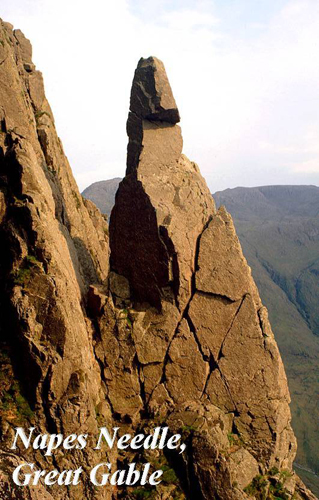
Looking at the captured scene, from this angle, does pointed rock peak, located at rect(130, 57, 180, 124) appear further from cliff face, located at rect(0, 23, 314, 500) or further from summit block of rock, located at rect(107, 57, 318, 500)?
summit block of rock, located at rect(107, 57, 318, 500)

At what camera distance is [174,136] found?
87.1ft

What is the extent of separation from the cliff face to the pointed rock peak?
0.09 metres

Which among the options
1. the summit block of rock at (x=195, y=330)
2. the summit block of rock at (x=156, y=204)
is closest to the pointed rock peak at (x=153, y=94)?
the summit block of rock at (x=156, y=204)

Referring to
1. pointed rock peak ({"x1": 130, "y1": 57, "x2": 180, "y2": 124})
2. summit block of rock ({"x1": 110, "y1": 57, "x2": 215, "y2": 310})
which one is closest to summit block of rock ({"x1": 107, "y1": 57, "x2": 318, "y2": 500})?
summit block of rock ({"x1": 110, "y1": 57, "x2": 215, "y2": 310})

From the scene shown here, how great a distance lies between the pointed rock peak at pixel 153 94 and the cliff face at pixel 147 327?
9 centimetres

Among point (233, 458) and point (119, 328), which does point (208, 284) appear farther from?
point (233, 458)

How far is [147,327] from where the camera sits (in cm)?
2284

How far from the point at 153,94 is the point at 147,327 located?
49.9 ft

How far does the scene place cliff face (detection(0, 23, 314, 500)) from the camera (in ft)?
60.6

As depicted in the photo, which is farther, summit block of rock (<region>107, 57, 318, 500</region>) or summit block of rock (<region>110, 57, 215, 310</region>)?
summit block of rock (<region>110, 57, 215, 310</region>)

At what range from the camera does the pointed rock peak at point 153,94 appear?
2592cm

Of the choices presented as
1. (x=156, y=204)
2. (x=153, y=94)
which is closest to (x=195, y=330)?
(x=156, y=204)

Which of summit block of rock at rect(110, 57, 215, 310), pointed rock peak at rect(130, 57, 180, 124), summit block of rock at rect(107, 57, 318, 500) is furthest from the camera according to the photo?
pointed rock peak at rect(130, 57, 180, 124)

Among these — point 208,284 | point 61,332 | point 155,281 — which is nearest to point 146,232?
point 155,281
